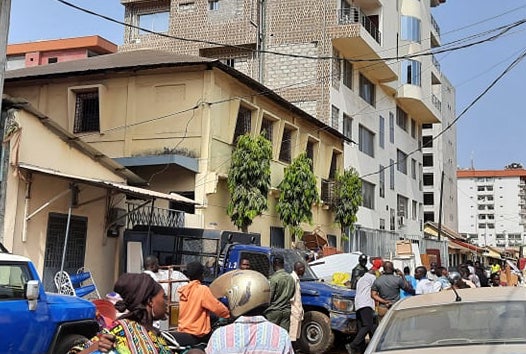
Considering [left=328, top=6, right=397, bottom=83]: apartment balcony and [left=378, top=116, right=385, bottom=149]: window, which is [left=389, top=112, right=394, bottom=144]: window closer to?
[left=378, top=116, right=385, bottom=149]: window

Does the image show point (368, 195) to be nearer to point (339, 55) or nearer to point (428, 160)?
point (339, 55)

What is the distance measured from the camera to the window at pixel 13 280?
690cm

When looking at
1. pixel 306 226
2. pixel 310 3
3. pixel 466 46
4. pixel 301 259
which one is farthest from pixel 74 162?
pixel 310 3

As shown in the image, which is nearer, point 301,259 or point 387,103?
point 301,259

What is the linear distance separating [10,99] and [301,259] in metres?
6.58

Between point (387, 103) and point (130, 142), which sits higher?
point (387, 103)

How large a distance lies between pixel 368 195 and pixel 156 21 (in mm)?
15180

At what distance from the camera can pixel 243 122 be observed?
20.9 m

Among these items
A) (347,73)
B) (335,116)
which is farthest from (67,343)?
(347,73)

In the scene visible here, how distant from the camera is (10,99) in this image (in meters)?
11.7

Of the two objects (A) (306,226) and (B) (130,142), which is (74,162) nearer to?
(B) (130,142)

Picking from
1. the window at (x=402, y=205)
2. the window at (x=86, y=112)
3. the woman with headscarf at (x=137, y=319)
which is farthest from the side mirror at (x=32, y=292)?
the window at (x=402, y=205)

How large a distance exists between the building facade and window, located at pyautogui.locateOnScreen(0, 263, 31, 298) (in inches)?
1737

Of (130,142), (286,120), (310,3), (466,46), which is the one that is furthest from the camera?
(310,3)
